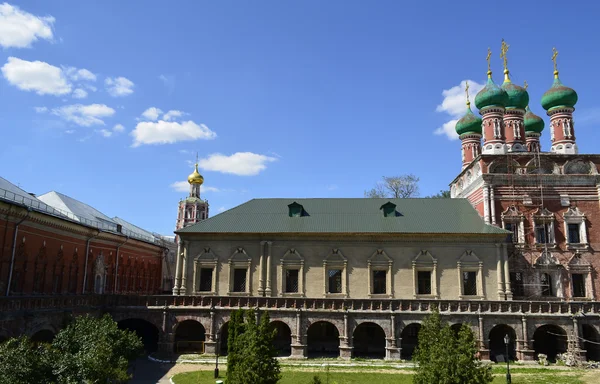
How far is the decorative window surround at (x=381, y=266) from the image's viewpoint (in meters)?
33.2

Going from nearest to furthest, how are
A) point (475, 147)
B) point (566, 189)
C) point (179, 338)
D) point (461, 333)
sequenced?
point (461, 333) < point (179, 338) < point (566, 189) < point (475, 147)

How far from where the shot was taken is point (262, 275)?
110 feet

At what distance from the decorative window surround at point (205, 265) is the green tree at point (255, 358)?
15975 millimetres

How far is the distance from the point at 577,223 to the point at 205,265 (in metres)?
27.2

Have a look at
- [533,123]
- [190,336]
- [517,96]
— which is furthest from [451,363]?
[533,123]

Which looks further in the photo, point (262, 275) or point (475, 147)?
point (475, 147)

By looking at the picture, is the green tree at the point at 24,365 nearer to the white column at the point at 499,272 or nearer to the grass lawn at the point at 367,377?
the grass lawn at the point at 367,377

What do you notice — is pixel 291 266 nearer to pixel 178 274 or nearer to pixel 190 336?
pixel 178 274

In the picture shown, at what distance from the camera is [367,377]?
2427cm

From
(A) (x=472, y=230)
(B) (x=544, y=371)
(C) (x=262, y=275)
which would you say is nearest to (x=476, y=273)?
(A) (x=472, y=230)

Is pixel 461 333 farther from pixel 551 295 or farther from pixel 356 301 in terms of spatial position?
pixel 551 295

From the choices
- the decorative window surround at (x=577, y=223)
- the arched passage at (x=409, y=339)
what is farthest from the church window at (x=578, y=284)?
the arched passage at (x=409, y=339)

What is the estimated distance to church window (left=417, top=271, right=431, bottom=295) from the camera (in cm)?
3334

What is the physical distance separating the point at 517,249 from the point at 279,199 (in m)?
18.5
